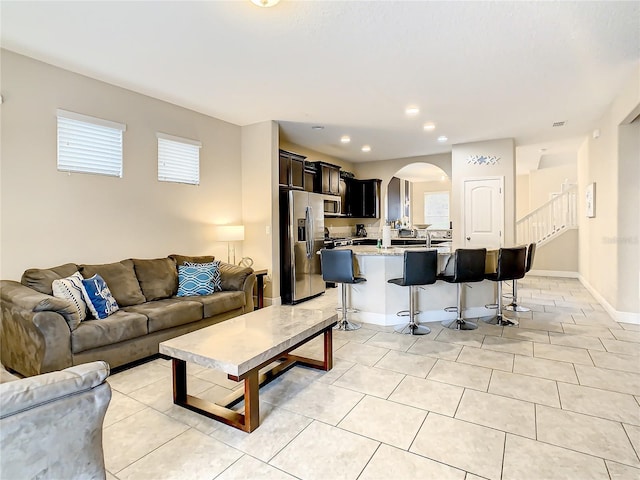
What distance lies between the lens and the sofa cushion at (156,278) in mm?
3768

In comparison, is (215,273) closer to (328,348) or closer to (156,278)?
(156,278)

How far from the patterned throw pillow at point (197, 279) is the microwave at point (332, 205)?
122 inches

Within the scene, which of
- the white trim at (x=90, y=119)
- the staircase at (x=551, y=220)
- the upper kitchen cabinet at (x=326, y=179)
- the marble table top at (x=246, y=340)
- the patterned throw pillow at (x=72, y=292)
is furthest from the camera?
the staircase at (x=551, y=220)

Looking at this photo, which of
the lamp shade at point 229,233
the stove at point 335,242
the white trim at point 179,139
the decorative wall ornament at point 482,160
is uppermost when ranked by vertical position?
the decorative wall ornament at point 482,160

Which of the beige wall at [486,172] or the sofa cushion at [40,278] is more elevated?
the beige wall at [486,172]

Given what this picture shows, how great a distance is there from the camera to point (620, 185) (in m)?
4.18

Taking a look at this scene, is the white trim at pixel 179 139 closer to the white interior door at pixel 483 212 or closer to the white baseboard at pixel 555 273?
the white interior door at pixel 483 212

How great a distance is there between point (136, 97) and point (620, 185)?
5937mm

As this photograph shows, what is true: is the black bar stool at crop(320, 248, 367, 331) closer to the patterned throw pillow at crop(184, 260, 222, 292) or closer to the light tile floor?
the light tile floor

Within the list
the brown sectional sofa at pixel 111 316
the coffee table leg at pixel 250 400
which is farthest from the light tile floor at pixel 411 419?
the brown sectional sofa at pixel 111 316

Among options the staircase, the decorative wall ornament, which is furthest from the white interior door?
the staircase

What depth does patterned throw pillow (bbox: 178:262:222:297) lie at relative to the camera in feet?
13.1

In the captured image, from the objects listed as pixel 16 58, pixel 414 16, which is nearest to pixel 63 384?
pixel 414 16

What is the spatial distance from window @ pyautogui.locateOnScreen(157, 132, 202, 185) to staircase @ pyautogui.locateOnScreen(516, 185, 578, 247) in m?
7.41
